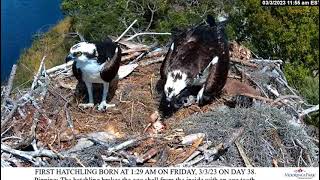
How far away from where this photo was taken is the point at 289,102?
457 centimetres

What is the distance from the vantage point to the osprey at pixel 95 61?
4.33m

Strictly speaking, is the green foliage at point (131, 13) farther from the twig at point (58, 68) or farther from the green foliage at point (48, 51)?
the twig at point (58, 68)

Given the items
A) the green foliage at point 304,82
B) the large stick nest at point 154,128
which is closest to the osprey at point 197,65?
the large stick nest at point 154,128

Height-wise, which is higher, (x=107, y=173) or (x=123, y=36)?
(x=123, y=36)

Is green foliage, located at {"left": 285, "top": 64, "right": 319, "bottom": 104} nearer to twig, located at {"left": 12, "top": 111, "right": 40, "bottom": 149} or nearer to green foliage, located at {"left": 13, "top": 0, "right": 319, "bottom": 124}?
green foliage, located at {"left": 13, "top": 0, "right": 319, "bottom": 124}

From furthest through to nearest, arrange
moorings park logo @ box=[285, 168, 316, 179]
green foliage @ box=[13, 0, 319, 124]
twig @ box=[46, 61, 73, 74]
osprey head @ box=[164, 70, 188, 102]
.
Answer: twig @ box=[46, 61, 73, 74], green foliage @ box=[13, 0, 319, 124], osprey head @ box=[164, 70, 188, 102], moorings park logo @ box=[285, 168, 316, 179]

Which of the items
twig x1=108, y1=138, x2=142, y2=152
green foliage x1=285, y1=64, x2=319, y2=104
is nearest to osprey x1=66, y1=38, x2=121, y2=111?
twig x1=108, y1=138, x2=142, y2=152

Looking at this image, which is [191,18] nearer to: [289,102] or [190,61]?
[190,61]

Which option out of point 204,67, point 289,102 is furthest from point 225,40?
point 289,102

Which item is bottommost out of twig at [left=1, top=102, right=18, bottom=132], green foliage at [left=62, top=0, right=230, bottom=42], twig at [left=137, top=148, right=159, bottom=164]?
twig at [left=137, top=148, right=159, bottom=164]

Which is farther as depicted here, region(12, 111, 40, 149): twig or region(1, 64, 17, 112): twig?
region(1, 64, 17, 112): twig

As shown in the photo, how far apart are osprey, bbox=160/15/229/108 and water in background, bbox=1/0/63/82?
2.84ft

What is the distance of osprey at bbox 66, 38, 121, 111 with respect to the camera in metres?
4.33

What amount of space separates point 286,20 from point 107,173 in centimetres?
156
